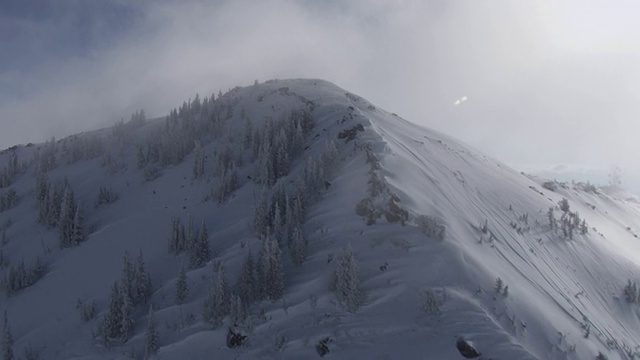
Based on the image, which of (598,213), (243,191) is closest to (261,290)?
(243,191)

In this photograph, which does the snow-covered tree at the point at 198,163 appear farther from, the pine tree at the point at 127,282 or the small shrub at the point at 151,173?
the pine tree at the point at 127,282

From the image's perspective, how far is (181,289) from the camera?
2166cm

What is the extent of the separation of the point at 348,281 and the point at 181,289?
8639 mm

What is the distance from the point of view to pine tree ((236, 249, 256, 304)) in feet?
64.0

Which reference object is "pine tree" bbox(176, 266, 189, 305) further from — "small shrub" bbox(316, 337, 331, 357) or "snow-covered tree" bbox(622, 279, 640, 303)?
"snow-covered tree" bbox(622, 279, 640, 303)

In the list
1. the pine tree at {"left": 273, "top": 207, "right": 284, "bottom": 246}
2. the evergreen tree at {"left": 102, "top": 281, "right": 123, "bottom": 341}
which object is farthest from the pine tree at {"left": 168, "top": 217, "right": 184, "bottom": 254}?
the pine tree at {"left": 273, "top": 207, "right": 284, "bottom": 246}

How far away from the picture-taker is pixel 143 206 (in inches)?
1359

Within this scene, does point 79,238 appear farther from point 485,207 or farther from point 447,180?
point 485,207

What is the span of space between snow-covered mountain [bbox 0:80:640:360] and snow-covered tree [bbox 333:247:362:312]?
0.07 m

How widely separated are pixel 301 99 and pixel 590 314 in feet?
104

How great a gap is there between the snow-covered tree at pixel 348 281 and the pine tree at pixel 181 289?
25.2ft

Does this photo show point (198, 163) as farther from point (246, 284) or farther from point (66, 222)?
point (246, 284)

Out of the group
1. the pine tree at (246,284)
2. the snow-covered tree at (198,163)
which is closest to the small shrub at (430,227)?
the pine tree at (246,284)

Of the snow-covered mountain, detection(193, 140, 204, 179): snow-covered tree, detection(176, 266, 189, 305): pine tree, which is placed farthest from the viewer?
detection(193, 140, 204, 179): snow-covered tree
